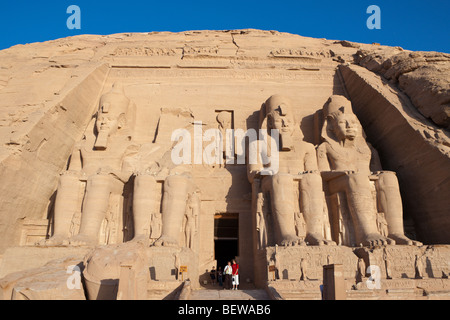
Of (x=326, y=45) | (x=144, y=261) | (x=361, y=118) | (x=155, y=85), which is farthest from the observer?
(x=326, y=45)

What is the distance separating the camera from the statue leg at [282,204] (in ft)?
18.2

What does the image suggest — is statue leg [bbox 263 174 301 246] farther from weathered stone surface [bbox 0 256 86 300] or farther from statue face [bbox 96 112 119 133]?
statue face [bbox 96 112 119 133]

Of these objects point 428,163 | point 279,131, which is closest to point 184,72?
point 279,131

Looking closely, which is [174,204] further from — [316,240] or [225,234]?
[225,234]

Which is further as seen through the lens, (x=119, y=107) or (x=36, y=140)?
(x=119, y=107)

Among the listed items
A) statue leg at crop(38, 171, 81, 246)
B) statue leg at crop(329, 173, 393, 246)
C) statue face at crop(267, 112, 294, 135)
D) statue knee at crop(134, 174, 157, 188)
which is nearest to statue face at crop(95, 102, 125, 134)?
statue leg at crop(38, 171, 81, 246)

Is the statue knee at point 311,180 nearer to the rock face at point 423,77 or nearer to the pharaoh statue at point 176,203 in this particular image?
the pharaoh statue at point 176,203

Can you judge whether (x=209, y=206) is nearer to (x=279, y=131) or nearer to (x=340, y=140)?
(x=279, y=131)

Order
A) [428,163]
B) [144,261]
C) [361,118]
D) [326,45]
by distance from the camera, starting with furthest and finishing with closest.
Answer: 1. [326,45]
2. [361,118]
3. [428,163]
4. [144,261]

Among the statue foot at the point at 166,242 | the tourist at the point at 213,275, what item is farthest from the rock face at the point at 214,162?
the tourist at the point at 213,275

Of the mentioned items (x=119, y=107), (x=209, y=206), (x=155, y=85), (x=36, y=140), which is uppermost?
(x=155, y=85)

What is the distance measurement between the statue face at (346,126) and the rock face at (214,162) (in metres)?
0.02

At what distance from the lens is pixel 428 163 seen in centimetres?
604

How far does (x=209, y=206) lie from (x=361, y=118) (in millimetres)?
3738
